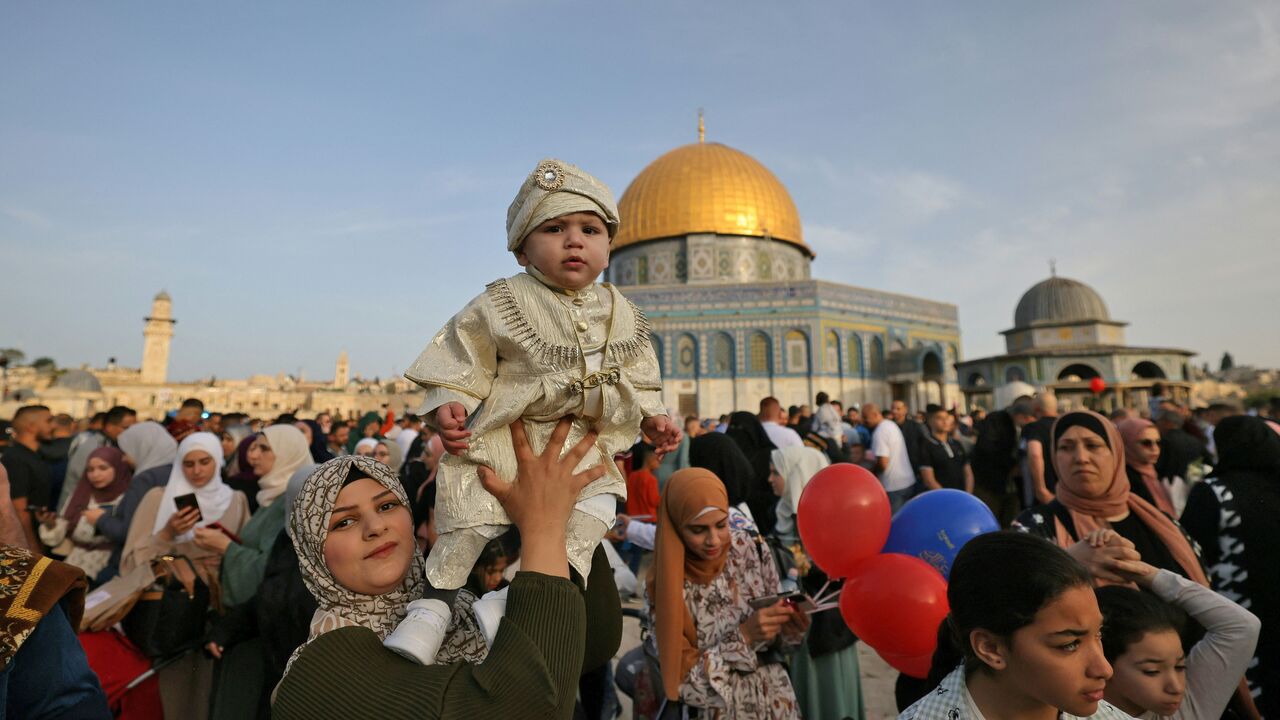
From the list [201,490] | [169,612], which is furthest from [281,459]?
[169,612]

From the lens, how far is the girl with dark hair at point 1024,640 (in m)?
1.44

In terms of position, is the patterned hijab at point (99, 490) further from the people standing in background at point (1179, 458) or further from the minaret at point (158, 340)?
the minaret at point (158, 340)

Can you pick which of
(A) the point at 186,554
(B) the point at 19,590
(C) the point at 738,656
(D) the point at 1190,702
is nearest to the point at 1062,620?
(D) the point at 1190,702

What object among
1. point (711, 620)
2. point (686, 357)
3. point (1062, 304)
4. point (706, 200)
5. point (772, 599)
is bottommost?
point (711, 620)

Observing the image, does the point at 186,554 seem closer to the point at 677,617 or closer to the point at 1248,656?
the point at 677,617

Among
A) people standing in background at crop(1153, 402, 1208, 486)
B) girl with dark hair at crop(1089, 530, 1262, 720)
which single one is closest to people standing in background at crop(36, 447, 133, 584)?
girl with dark hair at crop(1089, 530, 1262, 720)

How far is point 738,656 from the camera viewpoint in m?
2.41

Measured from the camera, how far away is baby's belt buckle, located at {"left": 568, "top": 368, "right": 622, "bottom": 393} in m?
1.51

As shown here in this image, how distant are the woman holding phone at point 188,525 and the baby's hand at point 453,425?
201 centimetres

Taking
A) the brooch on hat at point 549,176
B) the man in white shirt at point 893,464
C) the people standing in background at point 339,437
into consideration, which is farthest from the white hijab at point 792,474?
the people standing in background at point 339,437

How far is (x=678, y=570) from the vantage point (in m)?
2.55

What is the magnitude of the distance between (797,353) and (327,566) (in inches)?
1001

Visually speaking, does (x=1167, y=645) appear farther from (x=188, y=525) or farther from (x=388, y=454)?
(x=388, y=454)

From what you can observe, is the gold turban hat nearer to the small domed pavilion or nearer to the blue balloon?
the blue balloon
